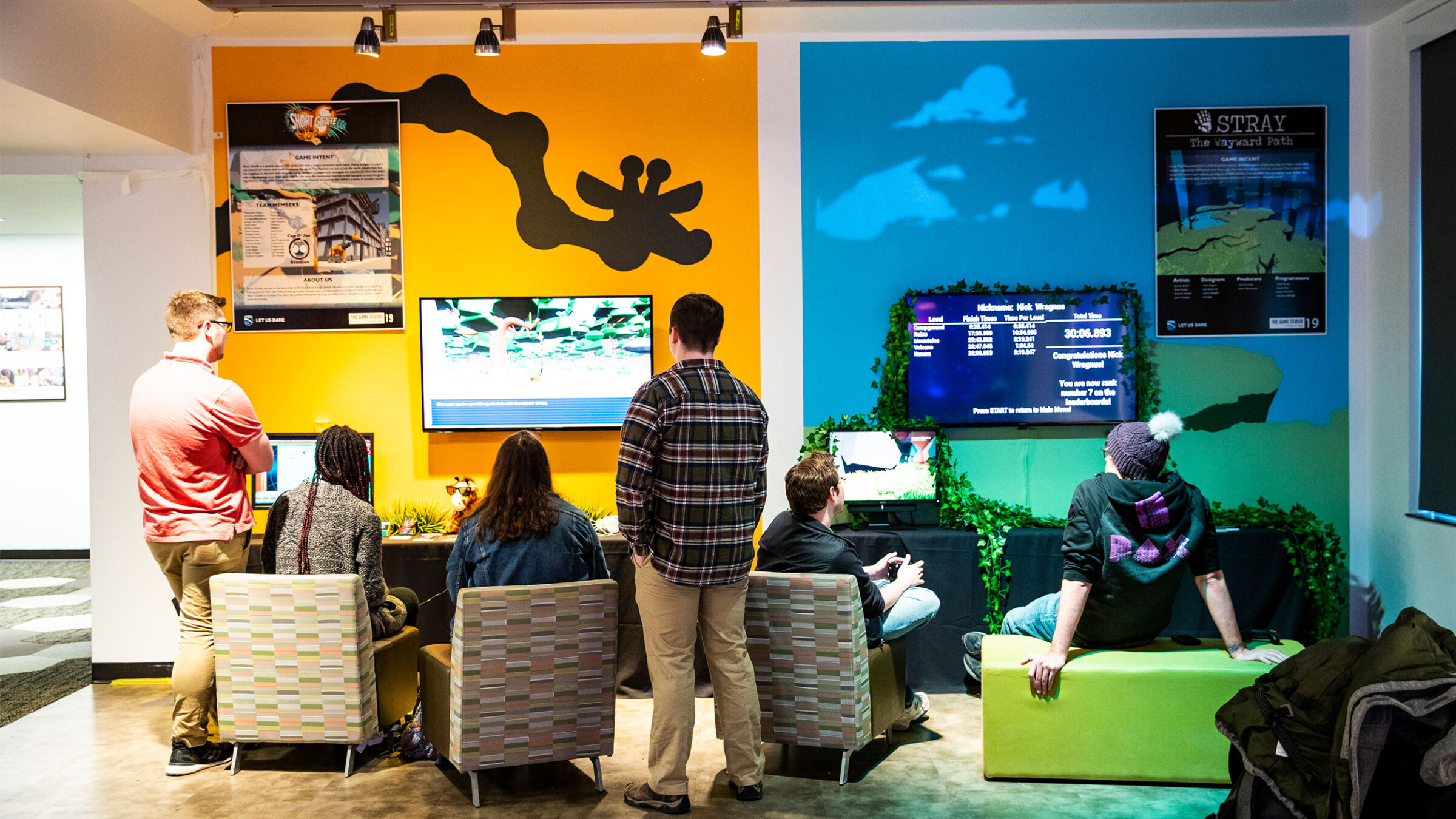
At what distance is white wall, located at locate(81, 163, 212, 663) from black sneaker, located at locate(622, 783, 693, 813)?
2920 mm

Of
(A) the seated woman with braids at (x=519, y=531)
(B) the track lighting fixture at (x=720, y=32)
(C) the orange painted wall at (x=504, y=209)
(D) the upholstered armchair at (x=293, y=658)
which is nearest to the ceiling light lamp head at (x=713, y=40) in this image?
(B) the track lighting fixture at (x=720, y=32)

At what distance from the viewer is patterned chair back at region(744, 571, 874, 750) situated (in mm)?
3242

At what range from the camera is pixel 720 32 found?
4148 millimetres

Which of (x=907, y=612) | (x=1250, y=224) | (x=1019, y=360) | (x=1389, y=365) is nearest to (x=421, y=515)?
(x=907, y=612)

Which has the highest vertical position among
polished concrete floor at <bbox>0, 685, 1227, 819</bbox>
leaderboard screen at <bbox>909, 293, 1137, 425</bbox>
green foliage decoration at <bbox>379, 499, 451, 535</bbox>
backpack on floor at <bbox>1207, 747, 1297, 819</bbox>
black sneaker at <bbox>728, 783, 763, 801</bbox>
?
leaderboard screen at <bbox>909, 293, 1137, 425</bbox>

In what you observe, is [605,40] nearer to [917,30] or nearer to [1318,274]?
[917,30]

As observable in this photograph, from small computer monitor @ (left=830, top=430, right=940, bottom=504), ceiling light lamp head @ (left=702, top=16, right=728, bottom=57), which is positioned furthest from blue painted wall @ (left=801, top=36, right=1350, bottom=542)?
ceiling light lamp head @ (left=702, top=16, right=728, bottom=57)

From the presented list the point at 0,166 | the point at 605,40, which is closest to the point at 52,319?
the point at 0,166

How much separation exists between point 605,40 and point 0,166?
3.08 meters

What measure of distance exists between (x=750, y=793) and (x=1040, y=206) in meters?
3.18

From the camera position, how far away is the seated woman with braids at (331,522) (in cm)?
343

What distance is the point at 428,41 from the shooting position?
189 inches

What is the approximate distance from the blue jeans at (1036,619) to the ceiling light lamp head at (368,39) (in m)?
3.53

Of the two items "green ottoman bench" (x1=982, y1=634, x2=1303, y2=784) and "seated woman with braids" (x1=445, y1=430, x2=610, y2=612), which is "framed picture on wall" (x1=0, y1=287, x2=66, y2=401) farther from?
"green ottoman bench" (x1=982, y1=634, x2=1303, y2=784)
